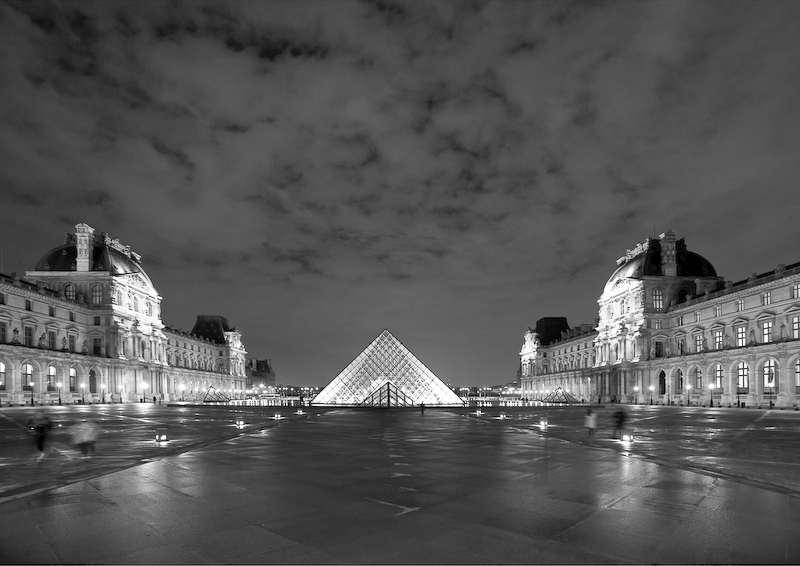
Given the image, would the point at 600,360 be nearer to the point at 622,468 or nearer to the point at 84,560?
the point at 622,468

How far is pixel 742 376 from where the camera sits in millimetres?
46812

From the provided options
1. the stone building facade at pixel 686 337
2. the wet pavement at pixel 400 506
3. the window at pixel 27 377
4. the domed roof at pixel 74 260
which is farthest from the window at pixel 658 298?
the window at pixel 27 377

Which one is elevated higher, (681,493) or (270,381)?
(681,493)

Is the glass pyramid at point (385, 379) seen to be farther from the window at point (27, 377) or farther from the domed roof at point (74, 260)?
the domed roof at point (74, 260)

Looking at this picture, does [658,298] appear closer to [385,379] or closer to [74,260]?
[385,379]

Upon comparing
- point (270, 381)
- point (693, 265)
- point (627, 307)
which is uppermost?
point (693, 265)

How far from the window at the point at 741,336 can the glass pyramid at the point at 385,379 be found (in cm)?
2527

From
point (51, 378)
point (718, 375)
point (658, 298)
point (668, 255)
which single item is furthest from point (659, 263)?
point (51, 378)

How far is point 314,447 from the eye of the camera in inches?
594

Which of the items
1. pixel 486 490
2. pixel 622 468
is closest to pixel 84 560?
pixel 486 490

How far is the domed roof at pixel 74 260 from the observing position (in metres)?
62.7

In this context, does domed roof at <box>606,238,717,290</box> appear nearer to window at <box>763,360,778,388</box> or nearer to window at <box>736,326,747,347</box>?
window at <box>736,326,747,347</box>

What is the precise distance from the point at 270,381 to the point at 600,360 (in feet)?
382

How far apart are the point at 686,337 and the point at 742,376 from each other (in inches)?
415
